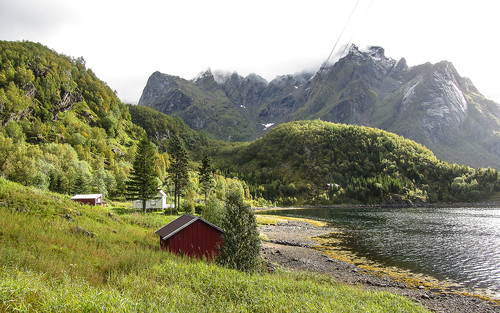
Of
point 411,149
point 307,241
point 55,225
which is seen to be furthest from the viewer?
point 411,149

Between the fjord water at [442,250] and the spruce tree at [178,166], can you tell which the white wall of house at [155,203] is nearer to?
the spruce tree at [178,166]

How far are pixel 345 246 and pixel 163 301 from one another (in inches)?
1567

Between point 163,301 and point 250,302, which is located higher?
point 163,301

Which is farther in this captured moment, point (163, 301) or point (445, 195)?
point (445, 195)

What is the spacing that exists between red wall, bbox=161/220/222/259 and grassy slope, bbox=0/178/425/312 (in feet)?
16.5

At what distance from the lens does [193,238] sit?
73.4 feet

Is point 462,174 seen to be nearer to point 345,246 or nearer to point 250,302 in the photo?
point 345,246

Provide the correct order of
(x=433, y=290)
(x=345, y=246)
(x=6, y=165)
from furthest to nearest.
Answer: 1. (x=6, y=165)
2. (x=345, y=246)
3. (x=433, y=290)

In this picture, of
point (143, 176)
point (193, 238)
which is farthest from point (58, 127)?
point (193, 238)

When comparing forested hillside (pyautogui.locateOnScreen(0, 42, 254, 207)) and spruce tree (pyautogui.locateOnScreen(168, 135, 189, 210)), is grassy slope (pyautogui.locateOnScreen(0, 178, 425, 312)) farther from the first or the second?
forested hillside (pyautogui.locateOnScreen(0, 42, 254, 207))

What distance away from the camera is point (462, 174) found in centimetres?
15538

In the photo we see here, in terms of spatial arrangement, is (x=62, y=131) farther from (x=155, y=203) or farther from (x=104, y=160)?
(x=155, y=203)

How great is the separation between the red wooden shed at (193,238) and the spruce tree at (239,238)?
3.71m

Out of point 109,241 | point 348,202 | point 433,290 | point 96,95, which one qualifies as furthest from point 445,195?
point 96,95
